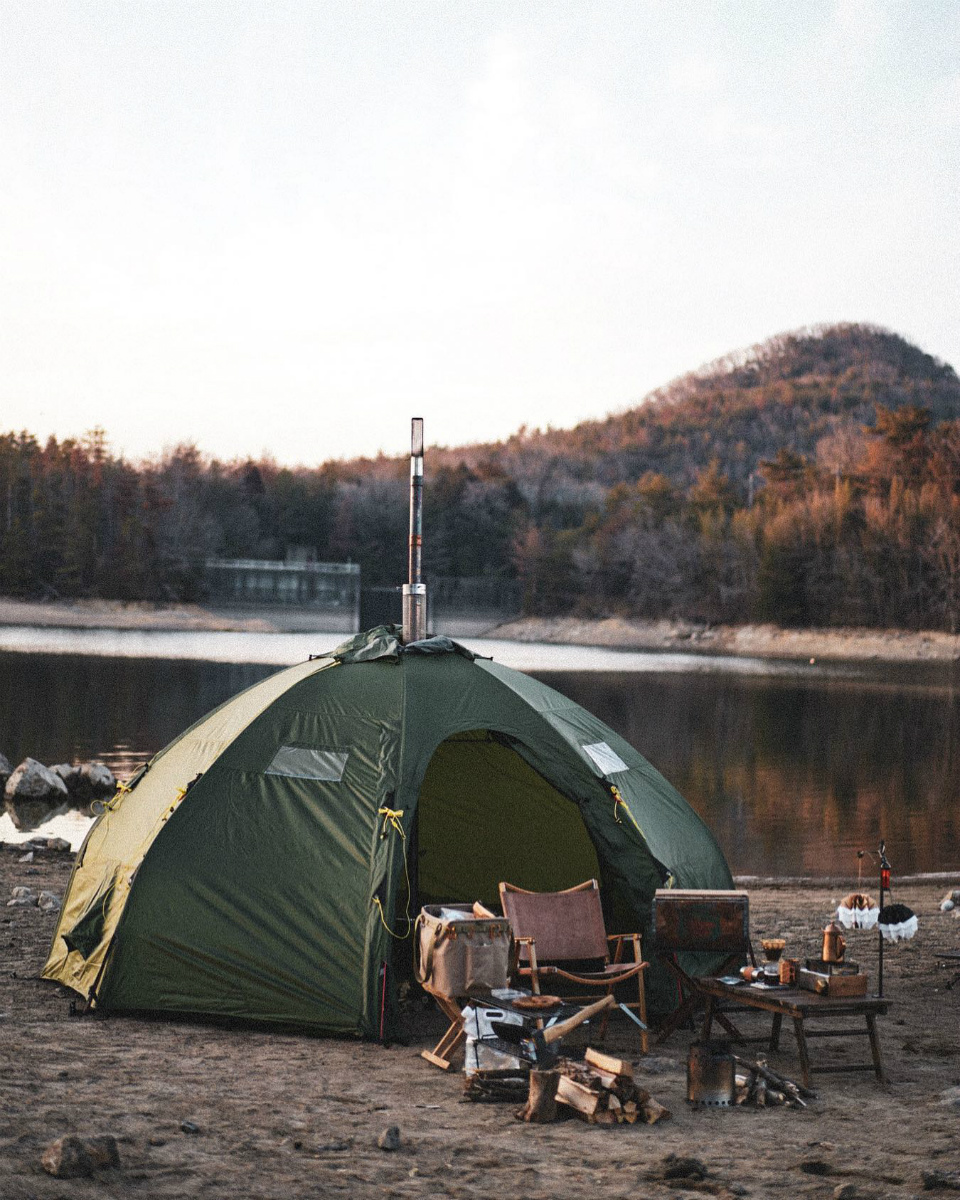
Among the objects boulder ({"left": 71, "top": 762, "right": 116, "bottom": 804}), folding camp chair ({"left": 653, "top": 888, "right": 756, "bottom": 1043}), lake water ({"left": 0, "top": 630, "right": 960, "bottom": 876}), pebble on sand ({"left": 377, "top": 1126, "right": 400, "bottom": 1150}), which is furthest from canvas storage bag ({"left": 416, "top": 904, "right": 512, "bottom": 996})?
boulder ({"left": 71, "top": 762, "right": 116, "bottom": 804})

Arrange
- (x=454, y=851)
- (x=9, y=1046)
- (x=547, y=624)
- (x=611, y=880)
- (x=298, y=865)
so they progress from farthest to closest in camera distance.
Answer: (x=547, y=624) < (x=454, y=851) < (x=611, y=880) < (x=298, y=865) < (x=9, y=1046)

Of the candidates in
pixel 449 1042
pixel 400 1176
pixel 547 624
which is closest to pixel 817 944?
pixel 449 1042

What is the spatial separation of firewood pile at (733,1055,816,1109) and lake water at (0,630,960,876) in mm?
8835

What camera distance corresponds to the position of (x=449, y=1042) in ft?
19.6

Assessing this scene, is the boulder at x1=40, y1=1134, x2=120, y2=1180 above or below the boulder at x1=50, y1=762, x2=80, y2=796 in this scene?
above

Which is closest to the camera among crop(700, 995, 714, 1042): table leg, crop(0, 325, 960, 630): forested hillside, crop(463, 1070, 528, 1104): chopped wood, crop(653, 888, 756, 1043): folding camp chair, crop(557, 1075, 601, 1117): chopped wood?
crop(557, 1075, 601, 1117): chopped wood

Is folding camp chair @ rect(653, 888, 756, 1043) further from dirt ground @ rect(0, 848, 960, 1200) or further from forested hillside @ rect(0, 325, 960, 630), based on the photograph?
forested hillside @ rect(0, 325, 960, 630)

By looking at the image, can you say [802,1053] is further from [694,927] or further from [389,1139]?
[389,1139]

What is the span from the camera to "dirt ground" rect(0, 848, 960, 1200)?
4.34 m

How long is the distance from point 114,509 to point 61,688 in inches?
3029

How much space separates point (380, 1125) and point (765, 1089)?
1.59m

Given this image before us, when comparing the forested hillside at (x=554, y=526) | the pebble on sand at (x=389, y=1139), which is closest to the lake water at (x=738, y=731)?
the pebble on sand at (x=389, y=1139)

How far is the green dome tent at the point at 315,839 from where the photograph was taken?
253 inches

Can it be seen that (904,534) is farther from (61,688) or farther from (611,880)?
(611,880)
